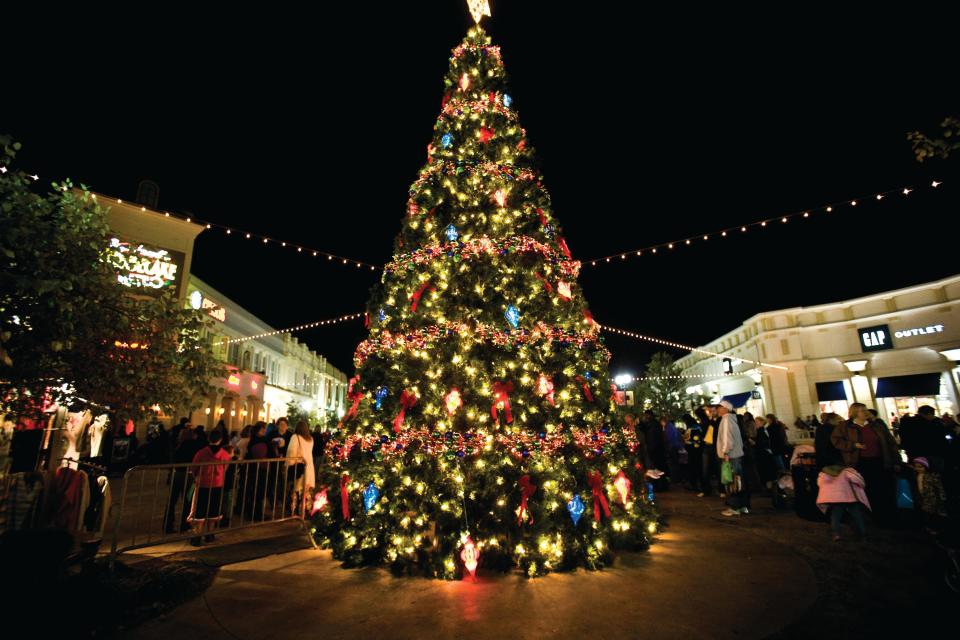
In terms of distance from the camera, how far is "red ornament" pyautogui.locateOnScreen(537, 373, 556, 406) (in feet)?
17.0

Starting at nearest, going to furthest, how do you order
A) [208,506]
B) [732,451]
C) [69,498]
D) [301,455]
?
[69,498] → [208,506] → [301,455] → [732,451]

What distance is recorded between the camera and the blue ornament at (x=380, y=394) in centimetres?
544

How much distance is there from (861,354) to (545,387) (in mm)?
35490

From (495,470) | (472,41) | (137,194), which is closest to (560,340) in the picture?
(495,470)

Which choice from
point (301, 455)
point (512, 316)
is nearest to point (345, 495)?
point (301, 455)

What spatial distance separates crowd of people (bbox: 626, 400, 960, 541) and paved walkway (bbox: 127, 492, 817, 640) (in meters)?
1.55

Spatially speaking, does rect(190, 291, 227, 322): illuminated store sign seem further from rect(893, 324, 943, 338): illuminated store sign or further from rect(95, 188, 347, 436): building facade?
rect(893, 324, 943, 338): illuminated store sign

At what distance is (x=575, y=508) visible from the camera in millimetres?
4793

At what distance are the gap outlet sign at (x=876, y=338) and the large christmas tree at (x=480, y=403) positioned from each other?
33.4 m

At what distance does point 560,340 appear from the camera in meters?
5.48

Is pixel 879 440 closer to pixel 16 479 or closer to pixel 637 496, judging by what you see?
pixel 637 496

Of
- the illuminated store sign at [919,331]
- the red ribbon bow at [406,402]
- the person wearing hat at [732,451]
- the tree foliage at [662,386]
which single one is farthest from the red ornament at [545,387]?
the tree foliage at [662,386]

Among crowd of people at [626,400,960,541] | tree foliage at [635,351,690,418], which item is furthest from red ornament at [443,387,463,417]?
tree foliage at [635,351,690,418]

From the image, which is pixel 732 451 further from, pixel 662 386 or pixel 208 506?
pixel 662 386
